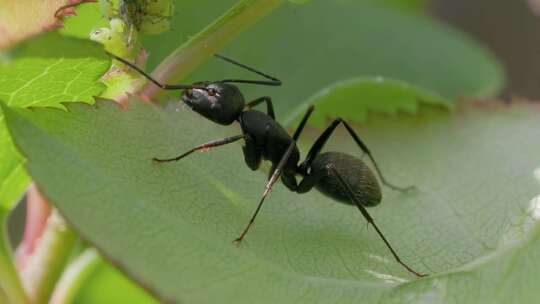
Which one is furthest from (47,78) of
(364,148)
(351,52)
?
(351,52)

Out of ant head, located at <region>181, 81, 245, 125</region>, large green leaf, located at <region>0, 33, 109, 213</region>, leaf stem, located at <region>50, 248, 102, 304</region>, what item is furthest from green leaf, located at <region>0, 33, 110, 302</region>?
ant head, located at <region>181, 81, 245, 125</region>

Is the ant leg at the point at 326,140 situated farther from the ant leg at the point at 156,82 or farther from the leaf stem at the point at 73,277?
the leaf stem at the point at 73,277

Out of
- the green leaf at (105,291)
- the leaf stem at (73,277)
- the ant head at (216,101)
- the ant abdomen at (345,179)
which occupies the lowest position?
the green leaf at (105,291)

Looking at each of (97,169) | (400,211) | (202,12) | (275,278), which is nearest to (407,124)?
(400,211)

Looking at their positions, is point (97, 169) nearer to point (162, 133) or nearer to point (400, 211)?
point (162, 133)

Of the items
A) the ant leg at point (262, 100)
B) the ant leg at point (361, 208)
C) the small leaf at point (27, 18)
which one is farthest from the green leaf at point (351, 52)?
the small leaf at point (27, 18)

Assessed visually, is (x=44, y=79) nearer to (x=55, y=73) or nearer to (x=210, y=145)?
(x=55, y=73)

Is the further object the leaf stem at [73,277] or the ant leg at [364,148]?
the ant leg at [364,148]

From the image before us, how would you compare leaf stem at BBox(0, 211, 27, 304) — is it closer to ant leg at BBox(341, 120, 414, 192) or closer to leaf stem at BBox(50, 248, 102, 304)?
leaf stem at BBox(50, 248, 102, 304)
